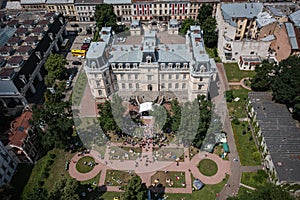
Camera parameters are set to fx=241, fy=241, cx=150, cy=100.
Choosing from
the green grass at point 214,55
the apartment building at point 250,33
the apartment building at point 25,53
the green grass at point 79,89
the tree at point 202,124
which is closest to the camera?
the tree at point 202,124

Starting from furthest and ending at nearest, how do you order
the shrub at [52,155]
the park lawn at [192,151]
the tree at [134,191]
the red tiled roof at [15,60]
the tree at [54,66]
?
the tree at [54,66], the red tiled roof at [15,60], the shrub at [52,155], the park lawn at [192,151], the tree at [134,191]

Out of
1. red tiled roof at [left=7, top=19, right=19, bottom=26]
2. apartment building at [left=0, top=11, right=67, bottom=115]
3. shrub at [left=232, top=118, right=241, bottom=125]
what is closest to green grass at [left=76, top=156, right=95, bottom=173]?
apartment building at [left=0, top=11, right=67, bottom=115]

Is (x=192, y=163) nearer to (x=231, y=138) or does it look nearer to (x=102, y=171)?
(x=231, y=138)

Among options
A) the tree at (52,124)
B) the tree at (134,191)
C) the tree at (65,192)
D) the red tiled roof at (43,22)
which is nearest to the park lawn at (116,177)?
the tree at (134,191)

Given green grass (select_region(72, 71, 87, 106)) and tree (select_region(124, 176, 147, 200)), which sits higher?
tree (select_region(124, 176, 147, 200))

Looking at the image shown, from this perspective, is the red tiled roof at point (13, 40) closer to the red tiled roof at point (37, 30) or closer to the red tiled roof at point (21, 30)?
the red tiled roof at point (21, 30)

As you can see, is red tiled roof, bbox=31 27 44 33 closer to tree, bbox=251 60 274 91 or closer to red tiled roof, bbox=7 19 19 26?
red tiled roof, bbox=7 19 19 26
